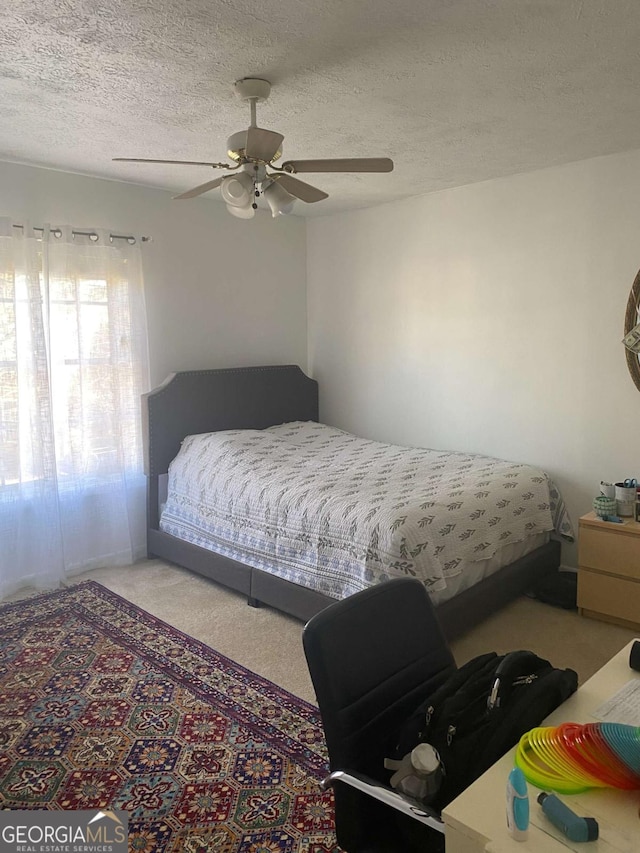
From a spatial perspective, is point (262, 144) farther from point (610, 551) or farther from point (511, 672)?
point (610, 551)

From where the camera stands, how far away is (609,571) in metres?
3.26

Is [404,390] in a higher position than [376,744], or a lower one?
higher

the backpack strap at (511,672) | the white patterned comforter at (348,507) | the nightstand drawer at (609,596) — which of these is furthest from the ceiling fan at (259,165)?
the nightstand drawer at (609,596)

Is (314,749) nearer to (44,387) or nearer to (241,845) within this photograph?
(241,845)

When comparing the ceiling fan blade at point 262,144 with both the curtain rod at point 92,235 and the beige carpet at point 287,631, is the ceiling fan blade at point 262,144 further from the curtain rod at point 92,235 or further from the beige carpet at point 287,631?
the beige carpet at point 287,631

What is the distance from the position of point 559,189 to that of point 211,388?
2700mm

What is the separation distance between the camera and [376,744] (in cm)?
142

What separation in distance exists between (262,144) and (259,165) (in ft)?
0.37

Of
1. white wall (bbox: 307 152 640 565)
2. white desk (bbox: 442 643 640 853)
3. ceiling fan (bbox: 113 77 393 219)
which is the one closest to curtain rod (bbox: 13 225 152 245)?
ceiling fan (bbox: 113 77 393 219)

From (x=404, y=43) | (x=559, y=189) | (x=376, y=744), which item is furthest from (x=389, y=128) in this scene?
(x=376, y=744)

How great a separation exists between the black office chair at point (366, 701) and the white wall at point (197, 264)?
3.38 metres

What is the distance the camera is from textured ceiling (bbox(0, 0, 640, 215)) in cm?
198

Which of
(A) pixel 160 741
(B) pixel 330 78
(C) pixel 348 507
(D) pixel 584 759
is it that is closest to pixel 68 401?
(C) pixel 348 507

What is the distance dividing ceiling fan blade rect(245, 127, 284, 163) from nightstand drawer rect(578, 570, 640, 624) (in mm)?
2670
